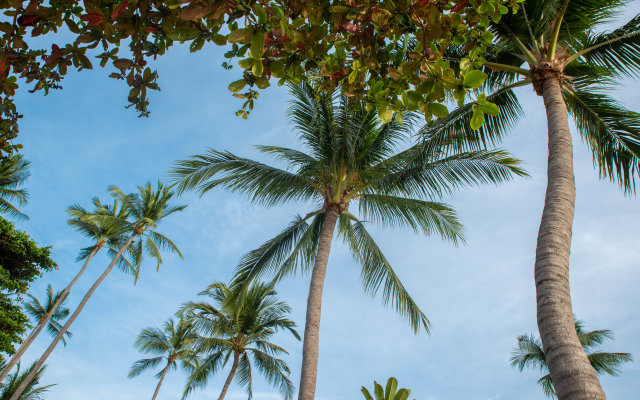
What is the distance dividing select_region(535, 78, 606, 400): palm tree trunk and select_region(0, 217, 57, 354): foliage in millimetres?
12119

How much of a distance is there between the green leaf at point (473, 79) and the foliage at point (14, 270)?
40.8ft

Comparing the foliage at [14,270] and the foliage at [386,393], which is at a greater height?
the foliage at [14,270]

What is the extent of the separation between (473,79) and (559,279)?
199cm

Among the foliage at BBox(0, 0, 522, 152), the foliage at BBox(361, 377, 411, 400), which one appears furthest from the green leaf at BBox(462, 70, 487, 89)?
the foliage at BBox(361, 377, 411, 400)

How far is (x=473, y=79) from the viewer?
3.64 ft

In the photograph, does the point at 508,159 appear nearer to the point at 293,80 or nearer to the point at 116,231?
the point at 293,80

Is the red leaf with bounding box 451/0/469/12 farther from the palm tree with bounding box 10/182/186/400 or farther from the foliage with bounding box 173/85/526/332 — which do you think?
the palm tree with bounding box 10/182/186/400

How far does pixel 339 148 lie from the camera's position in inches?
318

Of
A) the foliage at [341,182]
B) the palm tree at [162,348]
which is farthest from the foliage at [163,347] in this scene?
the foliage at [341,182]

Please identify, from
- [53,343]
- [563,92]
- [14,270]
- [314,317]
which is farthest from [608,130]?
[53,343]

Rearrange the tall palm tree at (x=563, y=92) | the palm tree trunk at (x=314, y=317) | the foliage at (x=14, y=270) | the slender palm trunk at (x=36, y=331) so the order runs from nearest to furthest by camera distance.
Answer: the tall palm tree at (x=563, y=92) < the palm tree trunk at (x=314, y=317) < the foliage at (x=14, y=270) < the slender palm trunk at (x=36, y=331)

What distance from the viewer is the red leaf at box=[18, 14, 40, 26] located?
1.22 meters

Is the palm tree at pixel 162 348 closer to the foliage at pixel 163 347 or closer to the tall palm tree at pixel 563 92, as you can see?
the foliage at pixel 163 347

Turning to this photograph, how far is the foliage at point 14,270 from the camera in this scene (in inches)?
400
